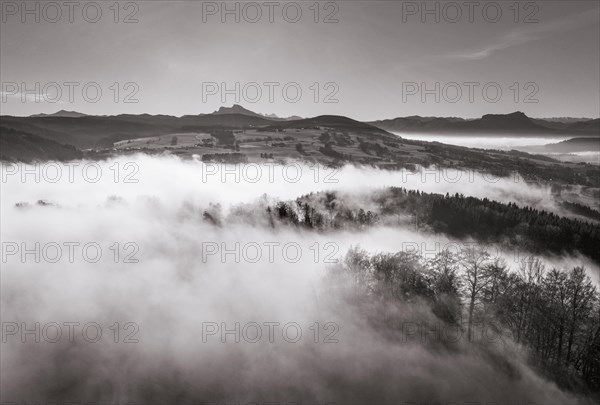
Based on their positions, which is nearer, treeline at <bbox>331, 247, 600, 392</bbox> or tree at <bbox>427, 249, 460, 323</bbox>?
treeline at <bbox>331, 247, 600, 392</bbox>

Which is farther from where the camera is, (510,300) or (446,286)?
(446,286)

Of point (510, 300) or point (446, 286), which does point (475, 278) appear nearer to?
point (446, 286)

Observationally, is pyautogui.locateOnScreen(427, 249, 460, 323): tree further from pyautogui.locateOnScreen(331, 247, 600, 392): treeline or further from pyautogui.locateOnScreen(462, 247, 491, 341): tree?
pyautogui.locateOnScreen(462, 247, 491, 341): tree

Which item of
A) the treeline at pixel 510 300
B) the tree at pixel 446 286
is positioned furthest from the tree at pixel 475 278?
the tree at pixel 446 286

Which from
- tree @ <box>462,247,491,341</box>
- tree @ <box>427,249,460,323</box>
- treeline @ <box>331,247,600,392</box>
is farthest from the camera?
tree @ <box>427,249,460,323</box>

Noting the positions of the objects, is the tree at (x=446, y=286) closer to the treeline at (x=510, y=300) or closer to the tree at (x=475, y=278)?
the treeline at (x=510, y=300)

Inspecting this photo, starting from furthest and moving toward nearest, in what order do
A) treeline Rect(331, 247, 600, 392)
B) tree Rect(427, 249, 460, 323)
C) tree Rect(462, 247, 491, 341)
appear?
tree Rect(427, 249, 460, 323)
tree Rect(462, 247, 491, 341)
treeline Rect(331, 247, 600, 392)

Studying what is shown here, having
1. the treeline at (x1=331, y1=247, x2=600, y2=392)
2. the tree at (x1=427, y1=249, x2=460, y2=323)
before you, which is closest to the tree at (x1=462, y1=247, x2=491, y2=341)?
the treeline at (x1=331, y1=247, x2=600, y2=392)

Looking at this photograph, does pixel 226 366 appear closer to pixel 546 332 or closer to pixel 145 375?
pixel 145 375

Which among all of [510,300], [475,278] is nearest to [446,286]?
[510,300]
